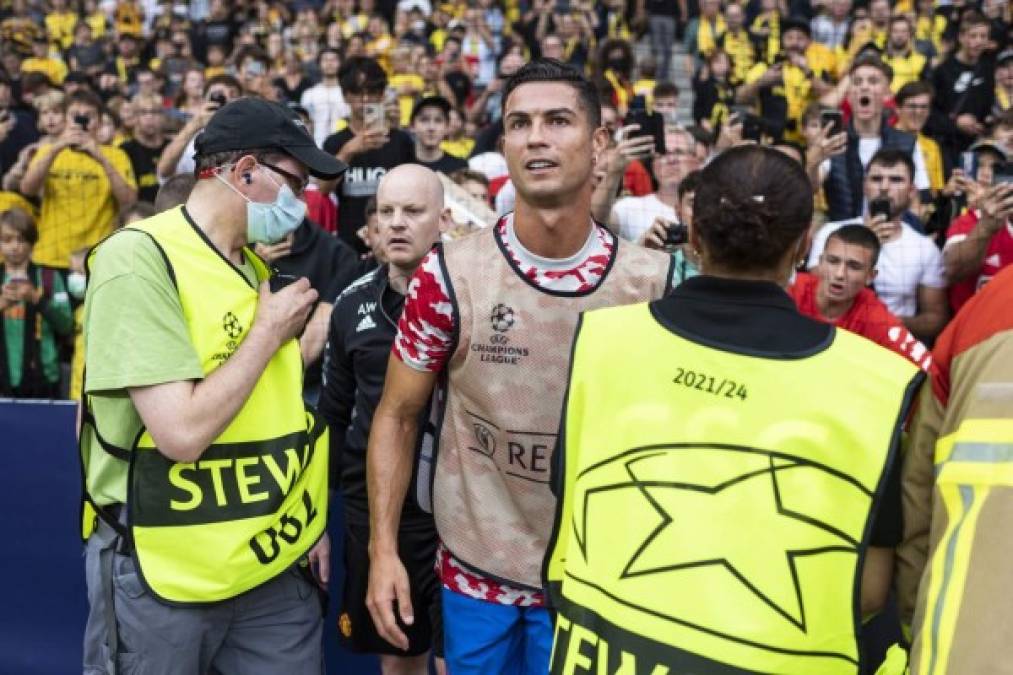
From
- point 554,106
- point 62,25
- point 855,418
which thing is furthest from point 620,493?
point 62,25

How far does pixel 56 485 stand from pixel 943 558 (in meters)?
3.54

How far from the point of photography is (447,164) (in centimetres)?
720

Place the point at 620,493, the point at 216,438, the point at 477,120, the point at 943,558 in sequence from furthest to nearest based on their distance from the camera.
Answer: the point at 477,120 → the point at 216,438 → the point at 620,493 → the point at 943,558

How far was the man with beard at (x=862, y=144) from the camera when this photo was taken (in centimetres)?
641

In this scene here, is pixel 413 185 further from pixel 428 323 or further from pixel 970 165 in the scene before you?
pixel 970 165

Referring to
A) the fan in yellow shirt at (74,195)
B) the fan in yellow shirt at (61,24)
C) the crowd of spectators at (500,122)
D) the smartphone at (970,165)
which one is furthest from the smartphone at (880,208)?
the fan in yellow shirt at (61,24)

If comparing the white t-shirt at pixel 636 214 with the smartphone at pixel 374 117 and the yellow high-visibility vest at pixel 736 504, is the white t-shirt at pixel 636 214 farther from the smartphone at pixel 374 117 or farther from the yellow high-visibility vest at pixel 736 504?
the yellow high-visibility vest at pixel 736 504

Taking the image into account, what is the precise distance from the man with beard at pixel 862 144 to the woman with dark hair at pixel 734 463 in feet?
14.8

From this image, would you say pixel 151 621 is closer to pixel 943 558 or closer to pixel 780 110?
pixel 943 558

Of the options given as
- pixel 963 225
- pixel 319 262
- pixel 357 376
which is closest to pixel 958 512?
pixel 357 376

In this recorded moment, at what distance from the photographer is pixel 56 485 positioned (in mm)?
4414

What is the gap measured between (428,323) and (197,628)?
0.94m

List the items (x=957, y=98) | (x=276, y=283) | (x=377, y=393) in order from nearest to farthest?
(x=276, y=283) → (x=377, y=393) → (x=957, y=98)

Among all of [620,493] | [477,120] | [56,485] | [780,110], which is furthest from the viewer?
[477,120]
